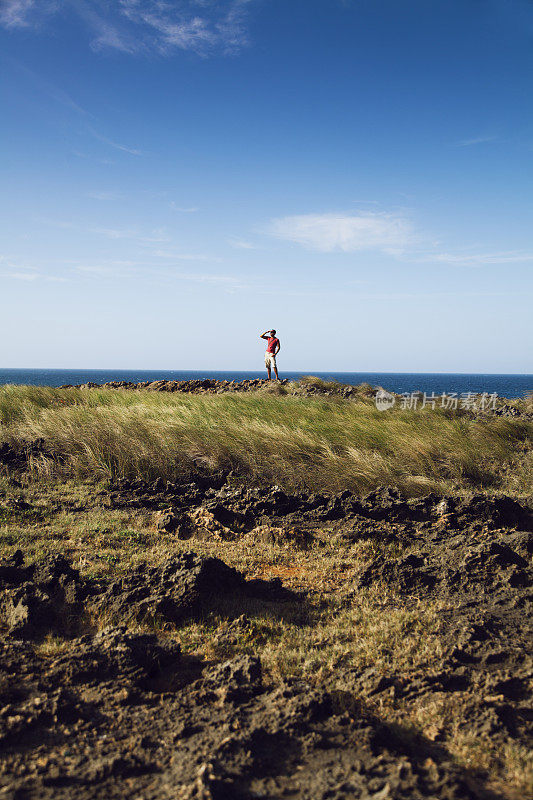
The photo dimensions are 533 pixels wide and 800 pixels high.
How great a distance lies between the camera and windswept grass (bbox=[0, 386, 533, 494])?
8.06 metres

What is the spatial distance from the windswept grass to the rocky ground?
162 cm

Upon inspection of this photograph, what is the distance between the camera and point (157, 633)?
3.87 metres

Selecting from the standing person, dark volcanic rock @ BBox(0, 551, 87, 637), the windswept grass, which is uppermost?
the standing person

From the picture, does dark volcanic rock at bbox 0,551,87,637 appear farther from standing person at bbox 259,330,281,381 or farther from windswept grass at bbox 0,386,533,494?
standing person at bbox 259,330,281,381

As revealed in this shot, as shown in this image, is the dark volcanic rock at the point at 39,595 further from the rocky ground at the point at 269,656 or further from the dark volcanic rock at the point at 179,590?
the dark volcanic rock at the point at 179,590

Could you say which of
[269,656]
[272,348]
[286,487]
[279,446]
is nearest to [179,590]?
[269,656]

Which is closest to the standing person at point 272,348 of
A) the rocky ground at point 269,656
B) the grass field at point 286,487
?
the grass field at point 286,487

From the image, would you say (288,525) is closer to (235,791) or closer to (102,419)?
(235,791)

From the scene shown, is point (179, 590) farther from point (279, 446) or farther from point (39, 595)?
point (279, 446)

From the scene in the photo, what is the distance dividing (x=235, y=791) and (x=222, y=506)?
15.4 feet

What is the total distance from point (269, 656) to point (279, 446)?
5169mm

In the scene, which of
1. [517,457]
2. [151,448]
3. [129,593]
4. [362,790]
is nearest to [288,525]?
[129,593]

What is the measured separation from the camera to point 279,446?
28.0 ft

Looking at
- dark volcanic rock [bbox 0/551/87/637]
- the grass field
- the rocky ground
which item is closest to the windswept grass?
the grass field
